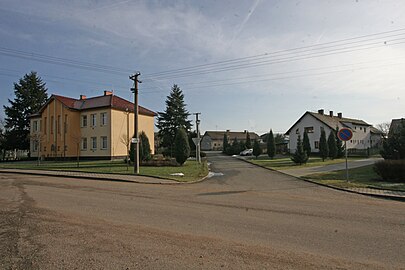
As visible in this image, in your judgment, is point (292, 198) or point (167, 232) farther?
point (292, 198)

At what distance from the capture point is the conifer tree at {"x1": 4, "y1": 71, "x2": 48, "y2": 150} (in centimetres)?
5128

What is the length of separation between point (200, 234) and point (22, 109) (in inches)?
2341

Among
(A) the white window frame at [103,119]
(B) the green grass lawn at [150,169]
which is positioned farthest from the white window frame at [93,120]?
(B) the green grass lawn at [150,169]

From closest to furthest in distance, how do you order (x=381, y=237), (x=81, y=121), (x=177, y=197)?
(x=381, y=237) → (x=177, y=197) → (x=81, y=121)

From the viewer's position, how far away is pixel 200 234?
570 centimetres

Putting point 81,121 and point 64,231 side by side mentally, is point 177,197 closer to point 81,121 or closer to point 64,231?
point 64,231

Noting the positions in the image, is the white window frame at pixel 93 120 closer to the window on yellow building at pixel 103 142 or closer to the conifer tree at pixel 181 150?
the window on yellow building at pixel 103 142

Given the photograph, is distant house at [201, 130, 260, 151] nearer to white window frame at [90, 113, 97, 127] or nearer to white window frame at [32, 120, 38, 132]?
white window frame at [32, 120, 38, 132]

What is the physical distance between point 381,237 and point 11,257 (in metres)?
6.74

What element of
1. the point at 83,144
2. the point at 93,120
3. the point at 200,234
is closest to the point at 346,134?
the point at 200,234

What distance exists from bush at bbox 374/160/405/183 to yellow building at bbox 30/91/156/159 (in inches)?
1099

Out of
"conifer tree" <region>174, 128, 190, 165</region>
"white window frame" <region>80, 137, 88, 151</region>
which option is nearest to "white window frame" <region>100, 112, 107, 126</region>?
"white window frame" <region>80, 137, 88, 151</region>

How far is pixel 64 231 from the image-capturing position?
5.86 metres

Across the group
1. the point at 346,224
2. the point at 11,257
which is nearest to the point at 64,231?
the point at 11,257
